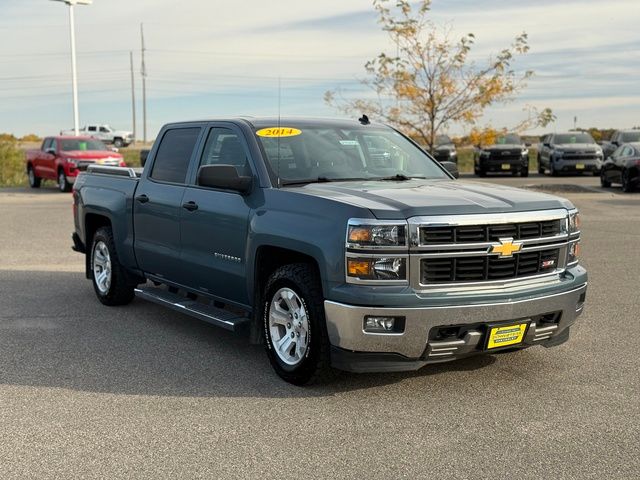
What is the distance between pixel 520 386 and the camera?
5633 millimetres

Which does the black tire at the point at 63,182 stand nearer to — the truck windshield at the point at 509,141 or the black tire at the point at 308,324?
the truck windshield at the point at 509,141

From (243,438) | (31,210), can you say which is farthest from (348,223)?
(31,210)

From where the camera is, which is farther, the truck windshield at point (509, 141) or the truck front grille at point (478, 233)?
the truck windshield at point (509, 141)

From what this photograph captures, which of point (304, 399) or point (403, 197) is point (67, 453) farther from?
point (403, 197)

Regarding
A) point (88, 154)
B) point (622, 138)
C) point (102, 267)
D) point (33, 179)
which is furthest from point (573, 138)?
point (102, 267)

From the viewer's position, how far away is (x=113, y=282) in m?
8.37

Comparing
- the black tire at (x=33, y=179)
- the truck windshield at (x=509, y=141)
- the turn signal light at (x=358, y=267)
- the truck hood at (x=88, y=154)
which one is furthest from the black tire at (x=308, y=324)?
the truck windshield at (x=509, y=141)

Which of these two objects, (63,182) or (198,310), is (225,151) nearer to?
(198,310)

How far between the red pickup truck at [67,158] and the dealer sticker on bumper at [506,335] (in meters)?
22.0

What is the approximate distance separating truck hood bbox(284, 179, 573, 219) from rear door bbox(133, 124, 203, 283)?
155 cm

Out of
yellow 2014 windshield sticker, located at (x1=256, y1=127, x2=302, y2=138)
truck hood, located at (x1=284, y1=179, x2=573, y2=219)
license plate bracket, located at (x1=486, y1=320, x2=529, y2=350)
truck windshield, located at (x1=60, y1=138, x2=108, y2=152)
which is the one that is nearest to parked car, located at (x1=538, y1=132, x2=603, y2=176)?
truck windshield, located at (x1=60, y1=138, x2=108, y2=152)

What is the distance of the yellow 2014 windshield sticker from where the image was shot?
256 inches

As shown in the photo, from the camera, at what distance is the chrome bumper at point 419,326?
5.09 meters

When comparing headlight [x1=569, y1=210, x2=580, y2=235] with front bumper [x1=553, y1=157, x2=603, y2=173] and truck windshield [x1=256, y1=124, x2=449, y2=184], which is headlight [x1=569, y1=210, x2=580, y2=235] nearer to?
truck windshield [x1=256, y1=124, x2=449, y2=184]
